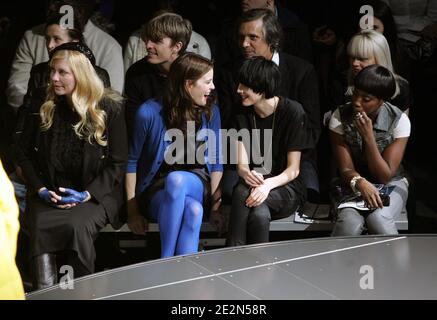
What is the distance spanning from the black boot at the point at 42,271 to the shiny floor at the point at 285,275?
2.72 ft

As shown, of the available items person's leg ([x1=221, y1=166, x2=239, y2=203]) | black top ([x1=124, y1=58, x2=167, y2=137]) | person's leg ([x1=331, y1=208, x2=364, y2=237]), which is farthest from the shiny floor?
black top ([x1=124, y1=58, x2=167, y2=137])

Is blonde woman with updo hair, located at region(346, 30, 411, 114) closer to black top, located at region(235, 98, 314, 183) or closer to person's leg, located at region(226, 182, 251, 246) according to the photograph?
black top, located at region(235, 98, 314, 183)

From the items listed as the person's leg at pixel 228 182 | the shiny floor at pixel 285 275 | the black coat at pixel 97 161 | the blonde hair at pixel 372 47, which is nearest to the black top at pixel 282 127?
the person's leg at pixel 228 182

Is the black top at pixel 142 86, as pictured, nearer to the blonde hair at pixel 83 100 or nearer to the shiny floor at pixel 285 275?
the blonde hair at pixel 83 100

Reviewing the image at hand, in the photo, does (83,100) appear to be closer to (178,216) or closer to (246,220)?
(178,216)

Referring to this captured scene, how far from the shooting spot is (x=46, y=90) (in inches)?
147

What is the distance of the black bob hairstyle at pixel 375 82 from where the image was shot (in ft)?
12.2

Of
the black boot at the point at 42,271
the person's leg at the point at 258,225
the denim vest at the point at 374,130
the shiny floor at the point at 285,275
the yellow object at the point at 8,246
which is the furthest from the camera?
the denim vest at the point at 374,130

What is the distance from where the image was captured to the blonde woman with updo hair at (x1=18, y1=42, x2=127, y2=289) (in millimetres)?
3592

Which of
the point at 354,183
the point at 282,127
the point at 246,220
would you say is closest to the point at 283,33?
the point at 282,127

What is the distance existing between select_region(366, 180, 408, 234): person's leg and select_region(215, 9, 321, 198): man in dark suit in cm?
33
